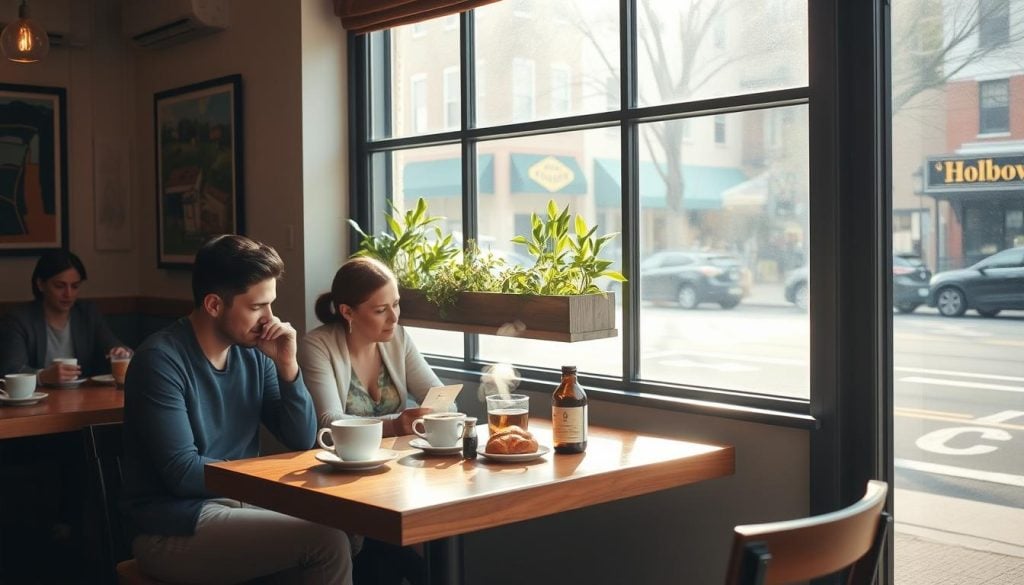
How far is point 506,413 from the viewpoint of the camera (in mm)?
2691

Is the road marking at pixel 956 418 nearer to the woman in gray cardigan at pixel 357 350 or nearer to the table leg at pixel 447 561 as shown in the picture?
the table leg at pixel 447 561

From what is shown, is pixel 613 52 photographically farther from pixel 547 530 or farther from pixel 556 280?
pixel 547 530

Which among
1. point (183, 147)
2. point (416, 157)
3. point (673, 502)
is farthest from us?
point (183, 147)

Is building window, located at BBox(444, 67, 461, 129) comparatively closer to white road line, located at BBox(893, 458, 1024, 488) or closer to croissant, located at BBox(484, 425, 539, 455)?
croissant, located at BBox(484, 425, 539, 455)

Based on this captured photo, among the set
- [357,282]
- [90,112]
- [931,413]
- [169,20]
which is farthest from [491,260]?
[90,112]

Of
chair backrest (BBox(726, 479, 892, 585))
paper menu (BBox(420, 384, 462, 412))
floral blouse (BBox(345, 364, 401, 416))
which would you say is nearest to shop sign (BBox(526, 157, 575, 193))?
floral blouse (BBox(345, 364, 401, 416))

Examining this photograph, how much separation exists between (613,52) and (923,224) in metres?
1.15

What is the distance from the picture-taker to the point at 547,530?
3.51m

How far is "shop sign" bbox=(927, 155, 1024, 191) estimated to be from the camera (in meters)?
2.53

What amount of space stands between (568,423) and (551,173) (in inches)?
47.7

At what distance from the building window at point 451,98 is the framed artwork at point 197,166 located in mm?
1026

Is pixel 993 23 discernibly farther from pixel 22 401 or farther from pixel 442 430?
pixel 22 401

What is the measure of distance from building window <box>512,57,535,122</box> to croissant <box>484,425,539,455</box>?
1.42 meters

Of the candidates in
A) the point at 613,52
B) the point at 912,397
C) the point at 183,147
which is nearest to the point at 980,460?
the point at 912,397
